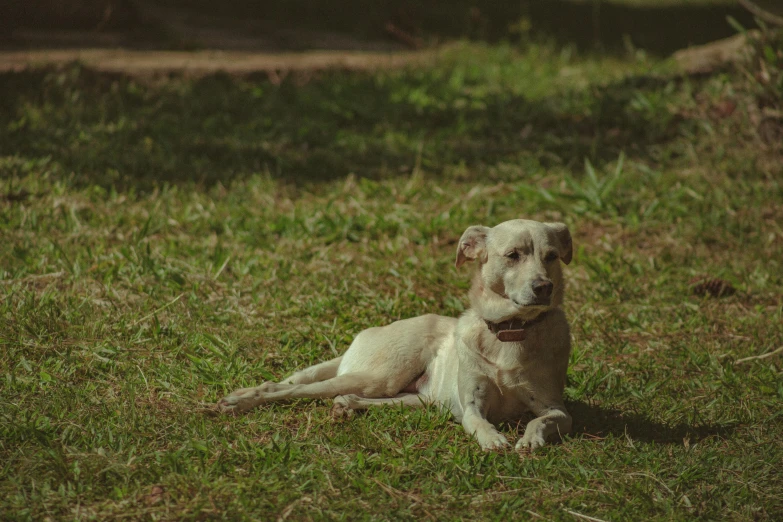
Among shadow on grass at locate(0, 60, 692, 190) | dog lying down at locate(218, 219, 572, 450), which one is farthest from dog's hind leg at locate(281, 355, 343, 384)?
shadow on grass at locate(0, 60, 692, 190)

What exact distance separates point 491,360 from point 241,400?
1121 mm

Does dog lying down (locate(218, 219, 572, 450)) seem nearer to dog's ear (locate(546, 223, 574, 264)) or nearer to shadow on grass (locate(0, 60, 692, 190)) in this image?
dog's ear (locate(546, 223, 574, 264))

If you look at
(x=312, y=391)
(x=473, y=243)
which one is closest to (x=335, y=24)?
(x=473, y=243)

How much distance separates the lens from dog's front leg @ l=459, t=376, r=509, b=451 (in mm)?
3717

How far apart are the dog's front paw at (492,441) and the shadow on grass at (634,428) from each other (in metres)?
0.43

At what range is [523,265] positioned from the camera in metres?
3.83

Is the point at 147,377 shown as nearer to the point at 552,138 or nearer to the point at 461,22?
the point at 552,138

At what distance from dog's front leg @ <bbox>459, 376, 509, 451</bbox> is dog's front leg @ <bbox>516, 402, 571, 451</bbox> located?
0.34 feet

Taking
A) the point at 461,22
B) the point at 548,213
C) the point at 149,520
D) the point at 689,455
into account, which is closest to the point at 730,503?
the point at 689,455

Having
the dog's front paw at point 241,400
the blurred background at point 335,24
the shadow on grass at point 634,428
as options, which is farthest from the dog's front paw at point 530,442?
the blurred background at point 335,24

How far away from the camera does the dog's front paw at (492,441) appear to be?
3.60 metres

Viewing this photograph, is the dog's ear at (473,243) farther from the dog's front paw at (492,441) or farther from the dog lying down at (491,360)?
the dog's front paw at (492,441)

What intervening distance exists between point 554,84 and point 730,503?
6.29m

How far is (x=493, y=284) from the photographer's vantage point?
12.8 feet
